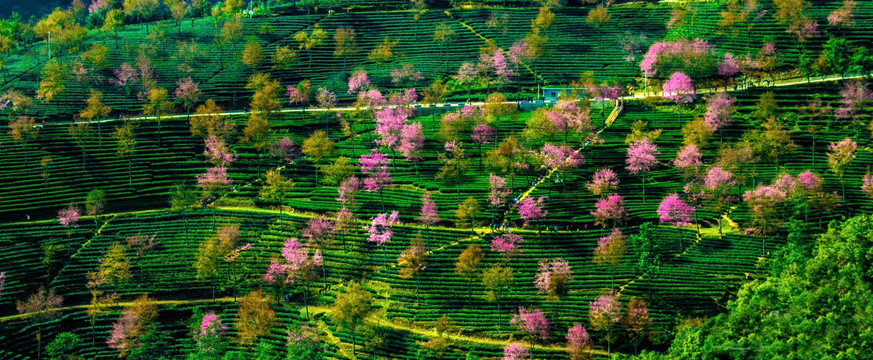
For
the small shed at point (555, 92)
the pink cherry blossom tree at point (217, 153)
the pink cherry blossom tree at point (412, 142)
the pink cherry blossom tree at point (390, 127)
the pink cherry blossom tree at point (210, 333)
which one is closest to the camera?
the pink cherry blossom tree at point (210, 333)

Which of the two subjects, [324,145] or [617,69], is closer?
[324,145]

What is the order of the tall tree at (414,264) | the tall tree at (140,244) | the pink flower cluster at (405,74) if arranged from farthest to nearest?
the pink flower cluster at (405,74)
the tall tree at (140,244)
the tall tree at (414,264)

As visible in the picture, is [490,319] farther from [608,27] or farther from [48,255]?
[608,27]

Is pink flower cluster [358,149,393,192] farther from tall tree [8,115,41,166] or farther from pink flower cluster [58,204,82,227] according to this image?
tall tree [8,115,41,166]

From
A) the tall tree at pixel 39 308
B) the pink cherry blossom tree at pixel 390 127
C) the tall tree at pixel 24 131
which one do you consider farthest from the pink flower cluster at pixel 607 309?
the tall tree at pixel 24 131

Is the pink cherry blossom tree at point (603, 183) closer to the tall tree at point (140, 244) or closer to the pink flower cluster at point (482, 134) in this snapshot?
the pink flower cluster at point (482, 134)

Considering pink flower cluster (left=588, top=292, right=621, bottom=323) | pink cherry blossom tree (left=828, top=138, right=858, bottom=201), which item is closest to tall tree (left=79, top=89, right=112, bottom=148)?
pink flower cluster (left=588, top=292, right=621, bottom=323)

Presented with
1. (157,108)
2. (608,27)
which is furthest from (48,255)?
(608,27)

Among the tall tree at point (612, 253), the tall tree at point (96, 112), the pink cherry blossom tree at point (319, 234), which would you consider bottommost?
the tall tree at point (612, 253)

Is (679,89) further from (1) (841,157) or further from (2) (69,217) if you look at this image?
(2) (69,217)
